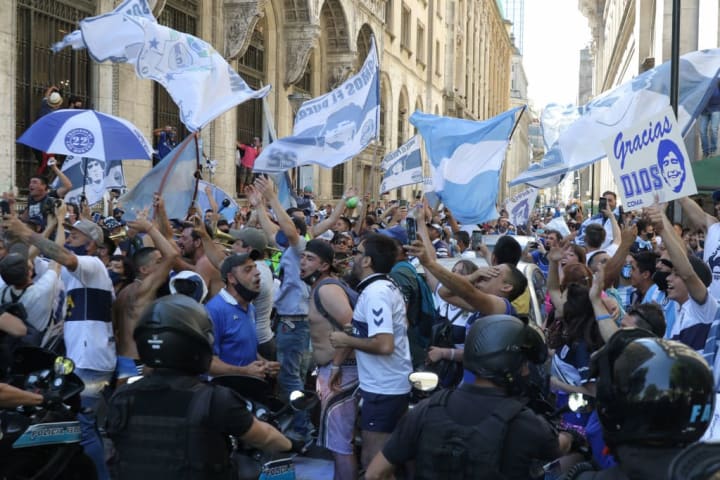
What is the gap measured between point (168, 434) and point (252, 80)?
2085 centimetres

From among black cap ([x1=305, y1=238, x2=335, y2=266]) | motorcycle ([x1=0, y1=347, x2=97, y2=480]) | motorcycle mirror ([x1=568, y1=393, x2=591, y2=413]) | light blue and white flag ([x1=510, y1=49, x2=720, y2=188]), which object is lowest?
motorcycle ([x1=0, y1=347, x2=97, y2=480])

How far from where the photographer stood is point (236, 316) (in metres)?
5.40

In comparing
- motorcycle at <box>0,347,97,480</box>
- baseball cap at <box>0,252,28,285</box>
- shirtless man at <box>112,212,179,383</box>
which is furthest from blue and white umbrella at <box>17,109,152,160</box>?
motorcycle at <box>0,347,97,480</box>

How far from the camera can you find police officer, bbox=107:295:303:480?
10.0 feet

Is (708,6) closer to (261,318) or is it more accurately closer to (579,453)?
(261,318)

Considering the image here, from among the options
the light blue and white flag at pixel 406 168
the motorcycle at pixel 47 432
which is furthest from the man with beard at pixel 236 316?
the light blue and white flag at pixel 406 168

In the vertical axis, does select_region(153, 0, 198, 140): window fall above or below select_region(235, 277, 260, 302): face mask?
A: above

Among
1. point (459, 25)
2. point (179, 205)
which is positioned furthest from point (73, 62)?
point (459, 25)

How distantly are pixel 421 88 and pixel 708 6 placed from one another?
25.7 meters

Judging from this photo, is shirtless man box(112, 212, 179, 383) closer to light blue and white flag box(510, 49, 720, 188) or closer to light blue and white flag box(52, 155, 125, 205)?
light blue and white flag box(52, 155, 125, 205)

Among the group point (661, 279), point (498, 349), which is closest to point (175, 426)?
point (498, 349)

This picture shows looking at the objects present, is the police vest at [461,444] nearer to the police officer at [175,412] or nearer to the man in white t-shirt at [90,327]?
the police officer at [175,412]

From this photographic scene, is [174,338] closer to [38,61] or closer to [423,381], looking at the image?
[423,381]

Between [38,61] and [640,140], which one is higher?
[38,61]
